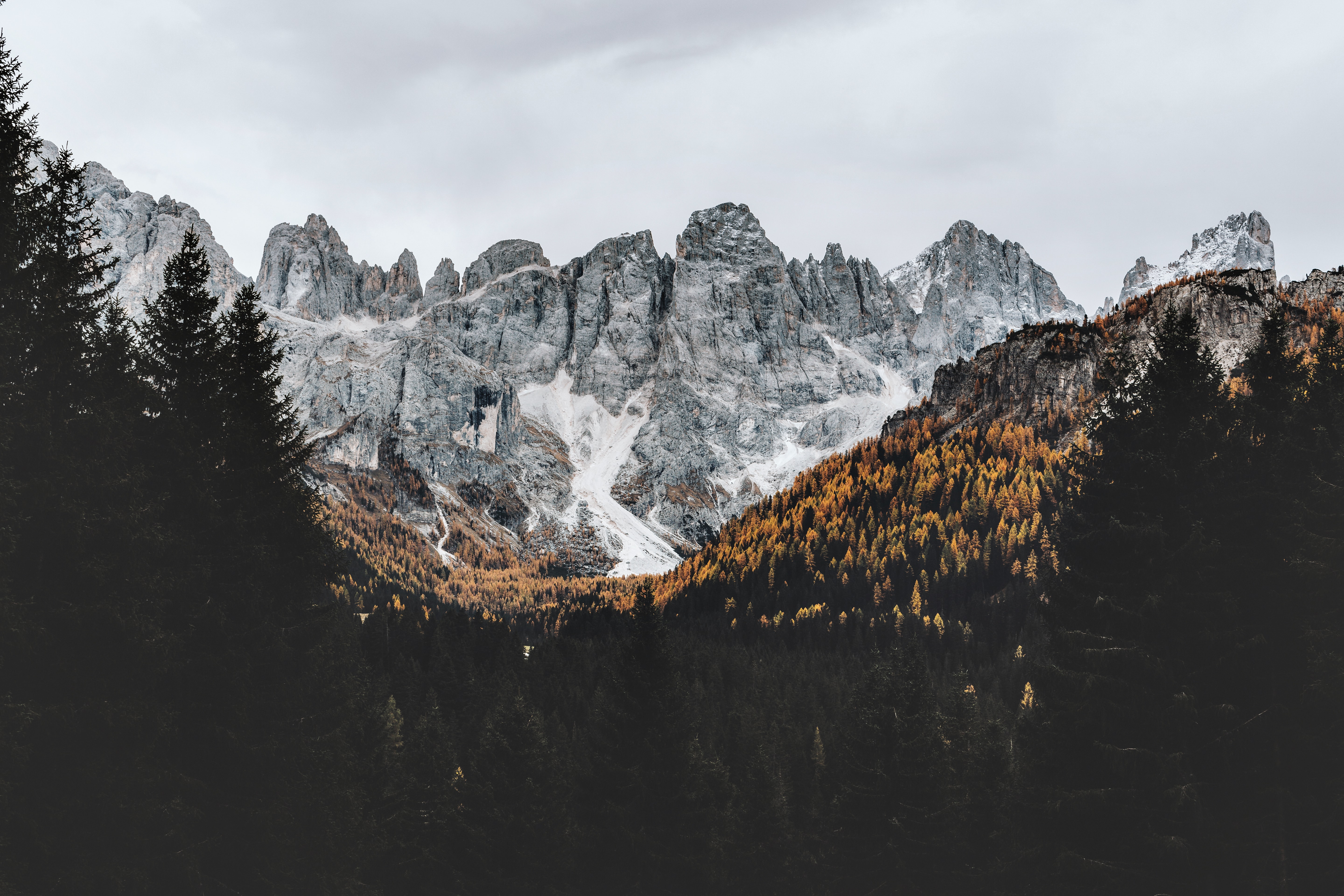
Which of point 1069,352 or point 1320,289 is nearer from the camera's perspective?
point 1320,289

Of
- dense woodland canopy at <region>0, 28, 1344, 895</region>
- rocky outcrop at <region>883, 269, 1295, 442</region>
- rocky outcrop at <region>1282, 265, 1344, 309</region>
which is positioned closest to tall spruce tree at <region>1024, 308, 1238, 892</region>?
dense woodland canopy at <region>0, 28, 1344, 895</region>

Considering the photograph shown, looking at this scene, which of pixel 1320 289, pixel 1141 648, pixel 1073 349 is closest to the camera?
pixel 1141 648

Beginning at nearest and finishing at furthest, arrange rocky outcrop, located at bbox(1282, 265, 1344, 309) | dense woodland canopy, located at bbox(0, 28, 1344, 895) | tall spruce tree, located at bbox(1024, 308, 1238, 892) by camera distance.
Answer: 1. dense woodland canopy, located at bbox(0, 28, 1344, 895)
2. tall spruce tree, located at bbox(1024, 308, 1238, 892)
3. rocky outcrop, located at bbox(1282, 265, 1344, 309)

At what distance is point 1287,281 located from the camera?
157 m

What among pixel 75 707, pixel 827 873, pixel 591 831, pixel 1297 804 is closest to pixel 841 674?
pixel 827 873

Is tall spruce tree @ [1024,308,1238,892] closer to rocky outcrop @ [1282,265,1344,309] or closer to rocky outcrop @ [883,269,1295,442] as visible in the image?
rocky outcrop @ [883,269,1295,442]

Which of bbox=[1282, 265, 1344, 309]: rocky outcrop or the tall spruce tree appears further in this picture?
bbox=[1282, 265, 1344, 309]: rocky outcrop

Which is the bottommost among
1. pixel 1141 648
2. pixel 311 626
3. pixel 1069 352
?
pixel 311 626

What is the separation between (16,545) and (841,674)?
81.5 metres

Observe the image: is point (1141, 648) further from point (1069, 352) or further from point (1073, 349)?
point (1073, 349)

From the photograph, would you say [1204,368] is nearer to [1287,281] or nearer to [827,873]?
[827,873]

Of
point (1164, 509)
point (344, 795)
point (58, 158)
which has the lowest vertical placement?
point (344, 795)

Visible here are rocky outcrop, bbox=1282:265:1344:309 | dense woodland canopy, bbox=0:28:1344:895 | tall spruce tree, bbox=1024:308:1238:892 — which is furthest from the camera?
rocky outcrop, bbox=1282:265:1344:309

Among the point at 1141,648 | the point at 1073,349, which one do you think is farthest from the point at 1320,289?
the point at 1141,648
